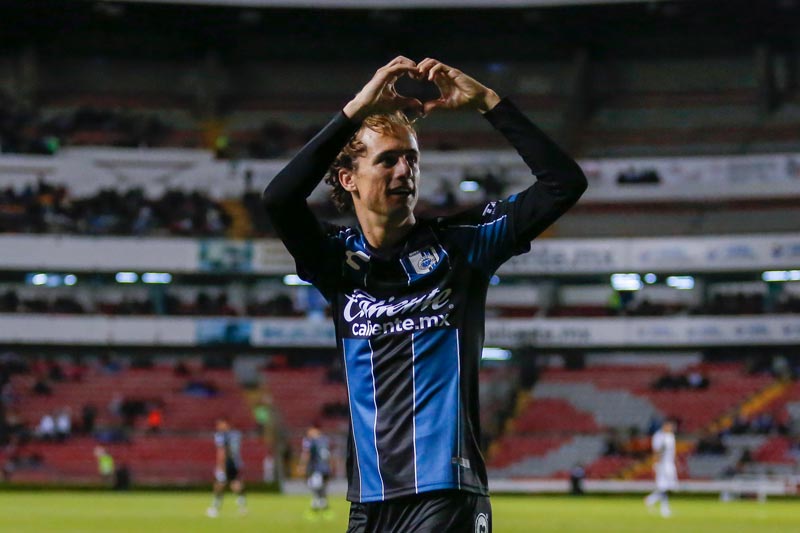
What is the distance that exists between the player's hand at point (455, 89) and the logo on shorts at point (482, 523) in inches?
58.3

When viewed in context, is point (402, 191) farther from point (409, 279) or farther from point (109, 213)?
point (109, 213)

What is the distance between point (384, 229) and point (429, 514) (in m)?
1.08

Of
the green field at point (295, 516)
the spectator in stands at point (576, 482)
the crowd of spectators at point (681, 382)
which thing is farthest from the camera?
the crowd of spectators at point (681, 382)

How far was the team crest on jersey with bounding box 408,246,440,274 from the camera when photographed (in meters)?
4.79

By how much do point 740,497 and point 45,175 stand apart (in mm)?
31276

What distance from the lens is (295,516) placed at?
83.7 feet

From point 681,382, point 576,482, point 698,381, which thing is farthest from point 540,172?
point 698,381

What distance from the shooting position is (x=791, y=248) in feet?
163

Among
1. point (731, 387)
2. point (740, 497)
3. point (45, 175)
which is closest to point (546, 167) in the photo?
point (740, 497)

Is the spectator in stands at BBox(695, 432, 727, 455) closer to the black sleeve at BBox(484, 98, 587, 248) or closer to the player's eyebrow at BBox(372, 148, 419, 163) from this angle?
the black sleeve at BBox(484, 98, 587, 248)

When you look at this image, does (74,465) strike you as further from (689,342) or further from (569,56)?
(569,56)

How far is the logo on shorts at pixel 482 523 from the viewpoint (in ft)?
15.2

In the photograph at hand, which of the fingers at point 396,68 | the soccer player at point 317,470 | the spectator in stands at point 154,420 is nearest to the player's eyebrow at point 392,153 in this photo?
the fingers at point 396,68

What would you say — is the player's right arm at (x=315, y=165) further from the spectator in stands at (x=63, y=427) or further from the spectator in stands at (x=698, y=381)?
the spectator in stands at (x=698, y=381)
